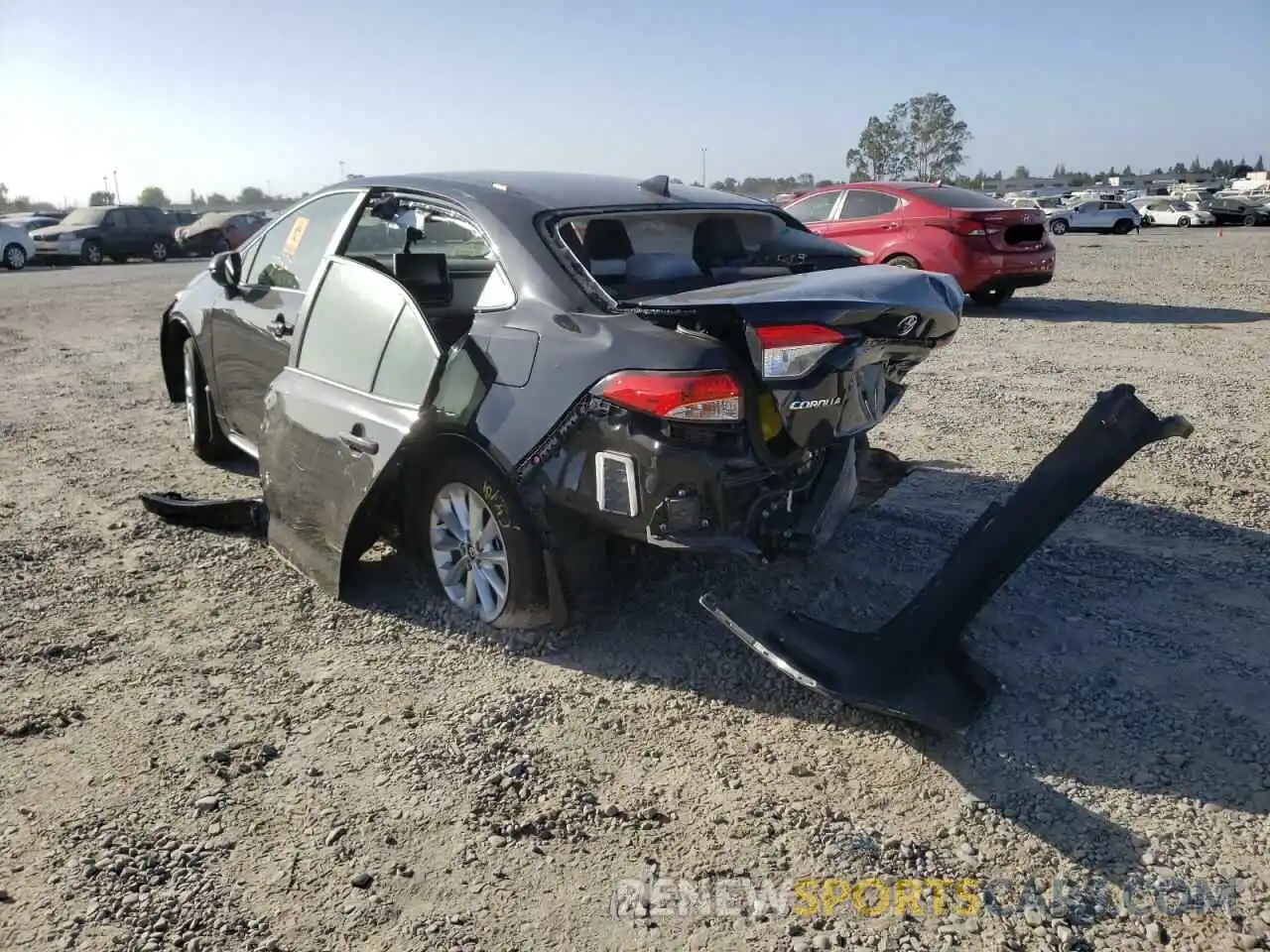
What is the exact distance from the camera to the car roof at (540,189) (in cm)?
392

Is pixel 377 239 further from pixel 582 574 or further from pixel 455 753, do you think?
pixel 455 753

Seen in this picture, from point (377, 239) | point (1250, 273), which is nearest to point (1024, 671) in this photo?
point (377, 239)

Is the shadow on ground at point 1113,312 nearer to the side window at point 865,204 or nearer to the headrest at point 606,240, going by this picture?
the side window at point 865,204

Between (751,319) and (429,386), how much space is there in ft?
4.12

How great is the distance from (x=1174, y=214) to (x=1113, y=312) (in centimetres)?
3324

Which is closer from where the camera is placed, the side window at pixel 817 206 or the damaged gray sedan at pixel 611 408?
the damaged gray sedan at pixel 611 408

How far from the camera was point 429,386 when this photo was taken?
370 cm

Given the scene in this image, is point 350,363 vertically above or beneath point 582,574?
above

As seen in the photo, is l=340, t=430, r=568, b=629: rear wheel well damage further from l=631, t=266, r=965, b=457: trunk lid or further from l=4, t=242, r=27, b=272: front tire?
l=4, t=242, r=27, b=272: front tire

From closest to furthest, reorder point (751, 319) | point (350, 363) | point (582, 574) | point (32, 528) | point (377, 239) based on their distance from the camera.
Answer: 1. point (751, 319)
2. point (582, 574)
3. point (350, 363)
4. point (377, 239)
5. point (32, 528)

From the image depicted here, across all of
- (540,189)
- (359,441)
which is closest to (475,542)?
(359,441)

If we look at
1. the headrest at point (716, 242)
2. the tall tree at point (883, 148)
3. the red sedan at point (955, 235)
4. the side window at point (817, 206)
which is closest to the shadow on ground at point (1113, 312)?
the red sedan at point (955, 235)

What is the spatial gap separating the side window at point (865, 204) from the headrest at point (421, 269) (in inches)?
372

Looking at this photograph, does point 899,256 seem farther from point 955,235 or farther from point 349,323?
point 349,323
